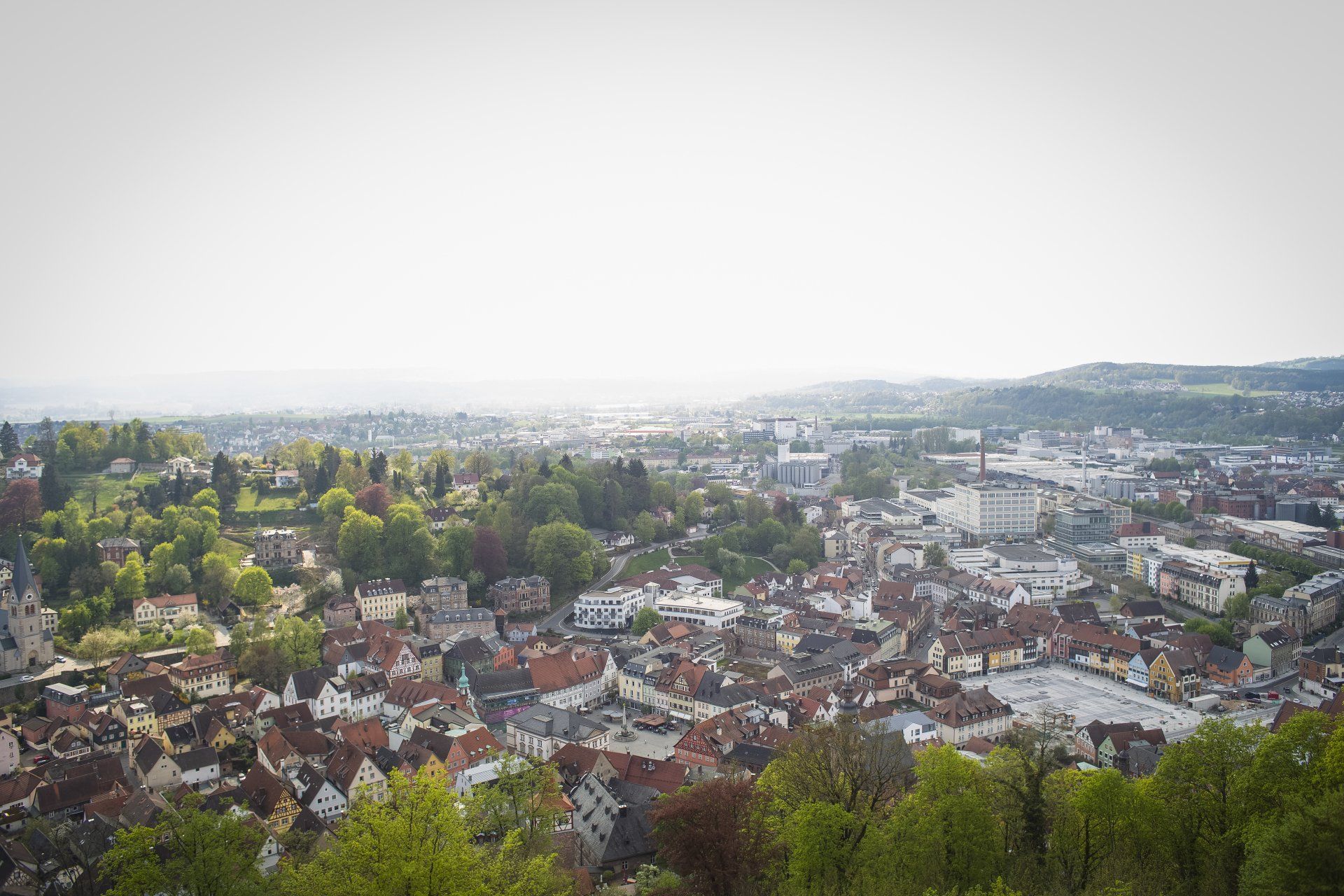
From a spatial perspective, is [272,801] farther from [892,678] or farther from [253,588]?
[892,678]

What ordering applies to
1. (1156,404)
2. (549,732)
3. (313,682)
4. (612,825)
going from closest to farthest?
(612,825) < (549,732) < (313,682) < (1156,404)

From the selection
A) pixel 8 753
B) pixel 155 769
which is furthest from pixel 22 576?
pixel 155 769

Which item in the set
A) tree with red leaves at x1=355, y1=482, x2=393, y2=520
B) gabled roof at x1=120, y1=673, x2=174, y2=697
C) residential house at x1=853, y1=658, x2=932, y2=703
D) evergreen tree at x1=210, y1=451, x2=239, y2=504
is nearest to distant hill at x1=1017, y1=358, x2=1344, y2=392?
residential house at x1=853, y1=658, x2=932, y2=703

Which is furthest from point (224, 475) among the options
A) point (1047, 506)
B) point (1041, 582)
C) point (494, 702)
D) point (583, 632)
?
point (1047, 506)

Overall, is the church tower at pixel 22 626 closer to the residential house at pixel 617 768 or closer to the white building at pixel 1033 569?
the residential house at pixel 617 768

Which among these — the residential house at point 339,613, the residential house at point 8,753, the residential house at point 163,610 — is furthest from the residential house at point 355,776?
the residential house at point 163,610
